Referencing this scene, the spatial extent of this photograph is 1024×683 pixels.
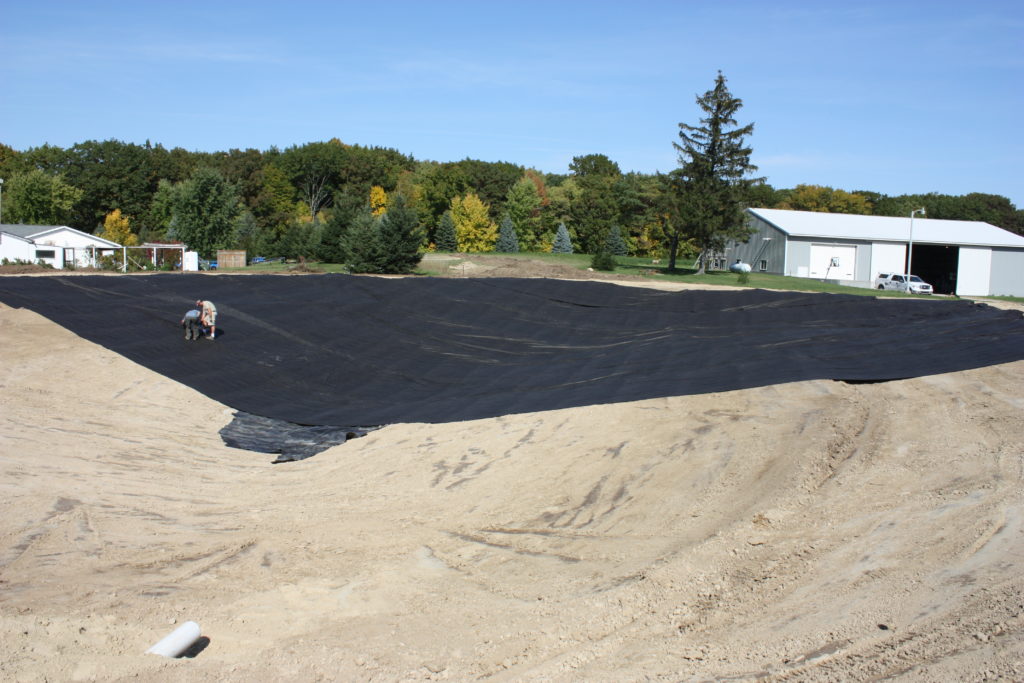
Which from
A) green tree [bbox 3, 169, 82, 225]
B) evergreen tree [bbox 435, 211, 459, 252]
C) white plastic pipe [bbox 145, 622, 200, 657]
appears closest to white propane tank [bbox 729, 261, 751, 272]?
evergreen tree [bbox 435, 211, 459, 252]

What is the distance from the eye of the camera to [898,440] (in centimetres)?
829

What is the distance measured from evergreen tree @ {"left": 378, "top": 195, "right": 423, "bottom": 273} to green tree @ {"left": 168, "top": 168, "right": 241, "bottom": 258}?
62.8 ft

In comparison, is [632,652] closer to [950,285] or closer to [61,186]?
[950,285]

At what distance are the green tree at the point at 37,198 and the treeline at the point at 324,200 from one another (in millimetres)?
96

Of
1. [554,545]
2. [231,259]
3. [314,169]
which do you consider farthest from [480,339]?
[314,169]

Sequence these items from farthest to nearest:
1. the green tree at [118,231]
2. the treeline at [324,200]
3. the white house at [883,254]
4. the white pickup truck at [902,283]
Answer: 1. the green tree at [118,231]
2. the treeline at [324,200]
3. the white house at [883,254]
4. the white pickup truck at [902,283]

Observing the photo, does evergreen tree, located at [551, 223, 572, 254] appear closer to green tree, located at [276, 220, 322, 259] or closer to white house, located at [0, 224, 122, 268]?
green tree, located at [276, 220, 322, 259]

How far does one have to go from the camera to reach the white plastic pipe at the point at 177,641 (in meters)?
4.54

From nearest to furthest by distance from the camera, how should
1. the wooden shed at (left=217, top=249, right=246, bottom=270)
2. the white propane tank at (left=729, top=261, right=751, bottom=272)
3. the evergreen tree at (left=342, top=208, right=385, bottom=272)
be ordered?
1. the evergreen tree at (left=342, top=208, right=385, bottom=272)
2. the wooden shed at (left=217, top=249, right=246, bottom=270)
3. the white propane tank at (left=729, top=261, right=751, bottom=272)

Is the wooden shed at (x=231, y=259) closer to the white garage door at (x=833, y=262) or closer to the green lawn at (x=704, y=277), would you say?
the green lawn at (x=704, y=277)

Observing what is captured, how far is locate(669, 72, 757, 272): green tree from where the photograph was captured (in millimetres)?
39781

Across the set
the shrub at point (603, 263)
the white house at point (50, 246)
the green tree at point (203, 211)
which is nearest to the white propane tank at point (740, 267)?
the shrub at point (603, 263)

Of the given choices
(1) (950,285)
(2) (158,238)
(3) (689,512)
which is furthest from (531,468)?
(2) (158,238)

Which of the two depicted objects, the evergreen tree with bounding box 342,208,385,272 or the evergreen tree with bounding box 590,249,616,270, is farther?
the evergreen tree with bounding box 590,249,616,270
